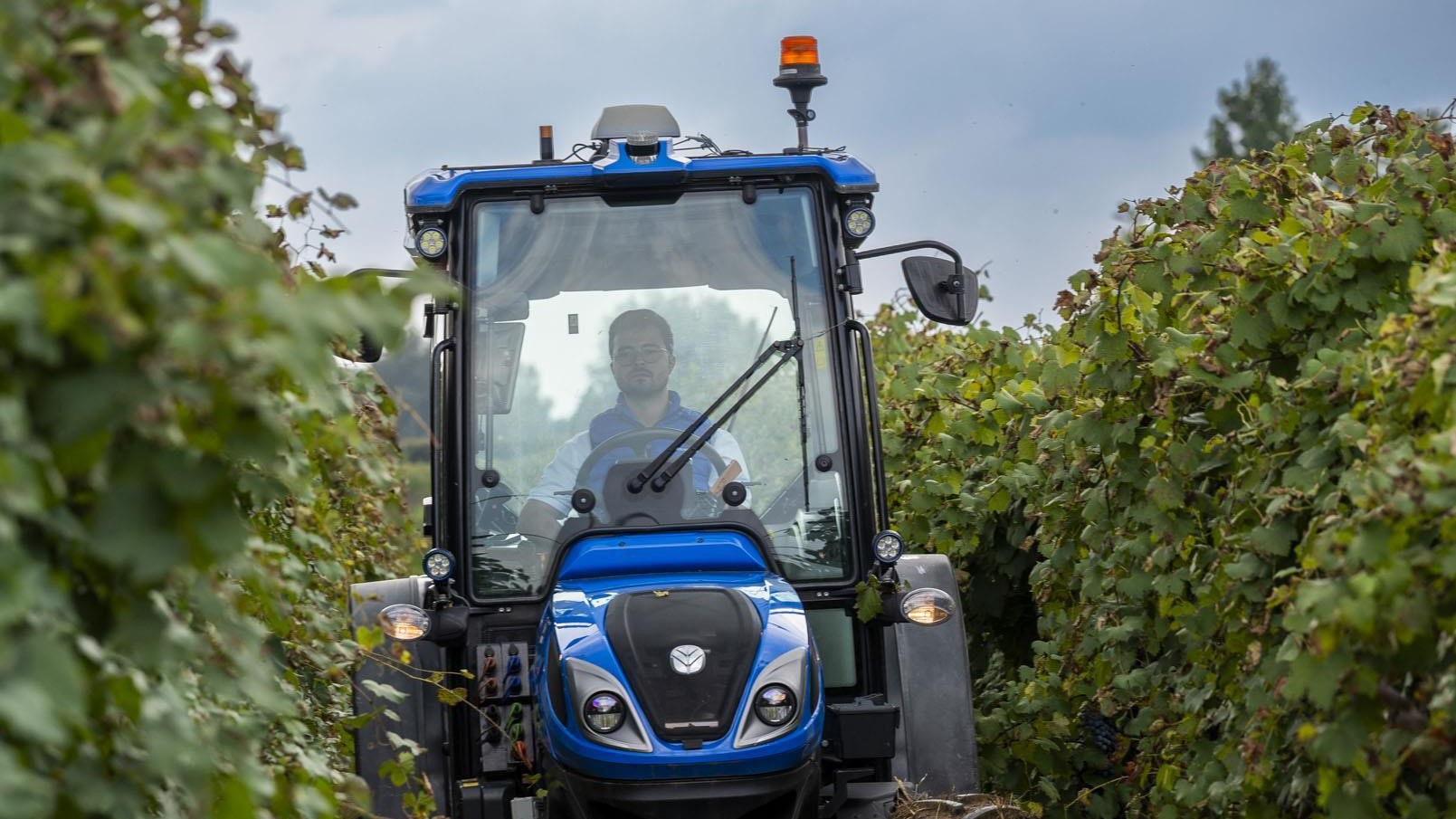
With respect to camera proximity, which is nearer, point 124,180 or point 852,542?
point 124,180

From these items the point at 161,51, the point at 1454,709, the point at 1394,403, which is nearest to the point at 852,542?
the point at 1394,403

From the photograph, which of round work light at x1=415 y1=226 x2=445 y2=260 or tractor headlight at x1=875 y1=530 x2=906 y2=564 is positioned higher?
round work light at x1=415 y1=226 x2=445 y2=260

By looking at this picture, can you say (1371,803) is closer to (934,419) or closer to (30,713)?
(30,713)

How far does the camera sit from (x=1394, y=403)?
3.47 m

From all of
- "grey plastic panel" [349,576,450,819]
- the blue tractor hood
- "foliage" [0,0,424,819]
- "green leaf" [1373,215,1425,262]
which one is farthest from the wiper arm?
"foliage" [0,0,424,819]

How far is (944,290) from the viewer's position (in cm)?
537

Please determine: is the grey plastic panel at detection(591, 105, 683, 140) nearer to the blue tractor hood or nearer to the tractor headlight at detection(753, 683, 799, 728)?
the blue tractor hood

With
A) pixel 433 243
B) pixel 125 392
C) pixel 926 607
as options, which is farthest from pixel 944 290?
pixel 125 392

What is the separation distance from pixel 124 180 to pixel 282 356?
287 mm

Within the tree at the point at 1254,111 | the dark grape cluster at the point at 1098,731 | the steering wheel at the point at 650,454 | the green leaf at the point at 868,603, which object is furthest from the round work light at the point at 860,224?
the tree at the point at 1254,111

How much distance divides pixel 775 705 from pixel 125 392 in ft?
8.43

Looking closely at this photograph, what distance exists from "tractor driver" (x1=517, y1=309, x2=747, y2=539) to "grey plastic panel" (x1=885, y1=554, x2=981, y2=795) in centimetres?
76

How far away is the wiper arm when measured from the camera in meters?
5.14

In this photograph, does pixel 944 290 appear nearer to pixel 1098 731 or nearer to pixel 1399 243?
pixel 1399 243
